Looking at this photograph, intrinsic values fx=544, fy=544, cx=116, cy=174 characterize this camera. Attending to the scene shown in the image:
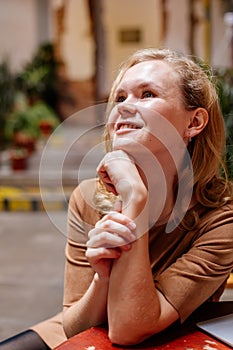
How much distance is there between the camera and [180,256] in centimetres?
131

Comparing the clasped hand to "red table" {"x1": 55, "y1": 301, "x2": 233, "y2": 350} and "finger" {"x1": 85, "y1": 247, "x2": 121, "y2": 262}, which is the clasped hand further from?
"red table" {"x1": 55, "y1": 301, "x2": 233, "y2": 350}

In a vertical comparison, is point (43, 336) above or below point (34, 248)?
above

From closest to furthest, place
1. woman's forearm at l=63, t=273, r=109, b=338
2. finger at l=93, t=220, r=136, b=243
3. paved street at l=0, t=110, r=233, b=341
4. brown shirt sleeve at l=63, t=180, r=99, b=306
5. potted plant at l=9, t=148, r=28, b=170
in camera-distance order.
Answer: finger at l=93, t=220, r=136, b=243 → woman's forearm at l=63, t=273, r=109, b=338 → brown shirt sleeve at l=63, t=180, r=99, b=306 → paved street at l=0, t=110, r=233, b=341 → potted plant at l=9, t=148, r=28, b=170

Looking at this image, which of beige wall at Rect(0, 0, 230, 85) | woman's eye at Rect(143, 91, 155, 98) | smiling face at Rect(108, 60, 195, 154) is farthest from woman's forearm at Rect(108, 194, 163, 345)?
beige wall at Rect(0, 0, 230, 85)

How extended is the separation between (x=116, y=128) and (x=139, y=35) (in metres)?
9.25

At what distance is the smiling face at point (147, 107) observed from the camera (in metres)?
1.21

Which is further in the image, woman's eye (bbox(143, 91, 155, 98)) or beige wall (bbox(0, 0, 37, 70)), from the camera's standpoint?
beige wall (bbox(0, 0, 37, 70))

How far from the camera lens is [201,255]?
1243mm

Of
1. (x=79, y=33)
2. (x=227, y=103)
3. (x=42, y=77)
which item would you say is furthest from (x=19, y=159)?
(x=227, y=103)

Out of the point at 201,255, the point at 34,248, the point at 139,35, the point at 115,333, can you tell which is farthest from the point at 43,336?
the point at 139,35

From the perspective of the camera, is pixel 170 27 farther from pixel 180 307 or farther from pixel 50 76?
pixel 180 307

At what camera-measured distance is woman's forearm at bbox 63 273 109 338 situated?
1231 mm

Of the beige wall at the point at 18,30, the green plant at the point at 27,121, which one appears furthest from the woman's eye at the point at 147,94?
the beige wall at the point at 18,30

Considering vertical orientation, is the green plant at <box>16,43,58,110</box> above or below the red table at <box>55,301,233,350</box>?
below
